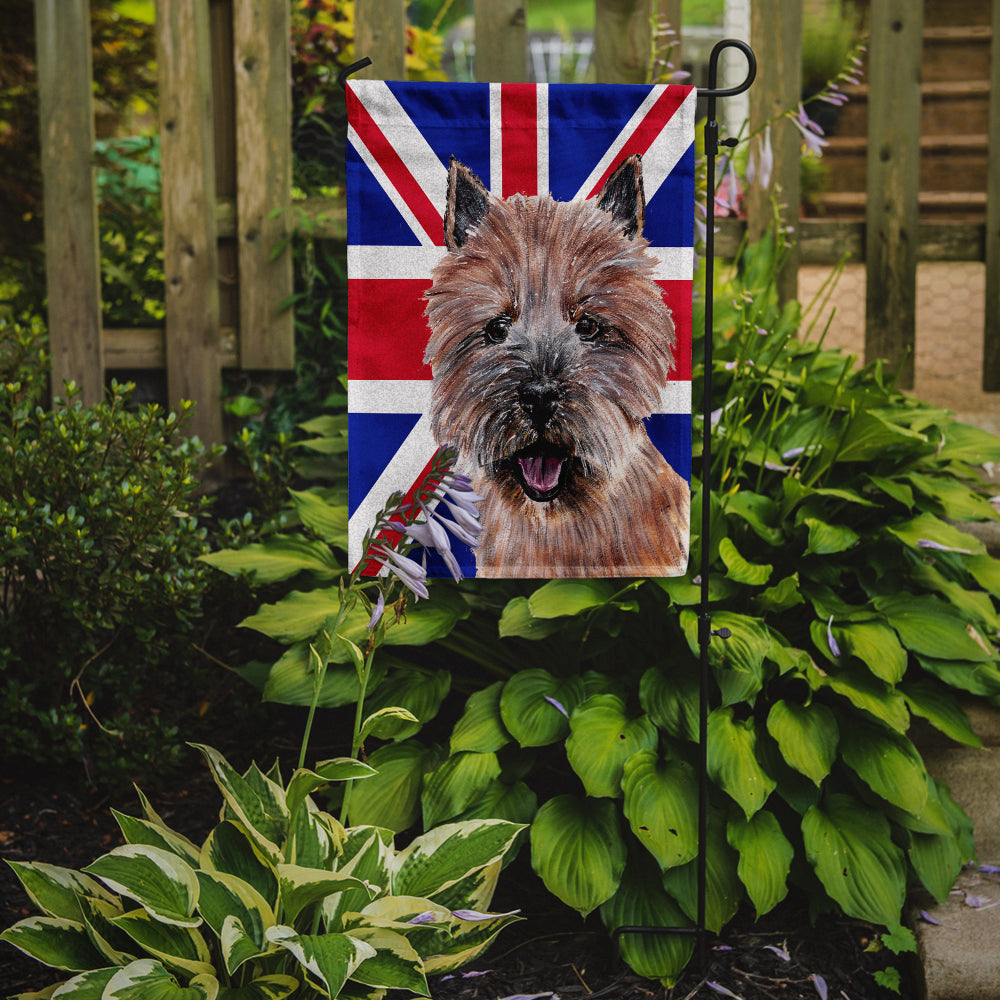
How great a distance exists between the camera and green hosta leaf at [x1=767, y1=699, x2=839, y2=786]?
189cm

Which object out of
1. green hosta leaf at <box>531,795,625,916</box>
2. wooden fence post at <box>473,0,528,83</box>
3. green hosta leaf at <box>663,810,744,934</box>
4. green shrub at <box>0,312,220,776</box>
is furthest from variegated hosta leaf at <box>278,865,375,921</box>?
wooden fence post at <box>473,0,528,83</box>

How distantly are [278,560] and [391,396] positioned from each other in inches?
28.6

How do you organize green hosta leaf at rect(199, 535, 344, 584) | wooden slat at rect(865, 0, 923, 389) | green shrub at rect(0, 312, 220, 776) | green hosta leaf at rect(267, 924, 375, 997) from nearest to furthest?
1. green hosta leaf at rect(267, 924, 375, 997)
2. green shrub at rect(0, 312, 220, 776)
3. green hosta leaf at rect(199, 535, 344, 584)
4. wooden slat at rect(865, 0, 923, 389)

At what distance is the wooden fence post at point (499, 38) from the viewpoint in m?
3.10

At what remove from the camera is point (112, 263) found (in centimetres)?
365

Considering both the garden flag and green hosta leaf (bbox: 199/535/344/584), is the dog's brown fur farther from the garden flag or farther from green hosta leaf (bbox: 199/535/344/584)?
green hosta leaf (bbox: 199/535/344/584)

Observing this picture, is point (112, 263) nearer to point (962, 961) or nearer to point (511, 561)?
point (511, 561)

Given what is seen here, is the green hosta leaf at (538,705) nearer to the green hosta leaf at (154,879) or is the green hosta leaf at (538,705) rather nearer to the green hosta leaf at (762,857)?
the green hosta leaf at (762,857)

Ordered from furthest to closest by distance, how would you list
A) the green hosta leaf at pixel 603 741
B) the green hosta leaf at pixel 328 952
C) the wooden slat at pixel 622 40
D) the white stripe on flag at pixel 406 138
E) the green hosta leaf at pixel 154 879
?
the wooden slat at pixel 622 40, the green hosta leaf at pixel 603 741, the white stripe on flag at pixel 406 138, the green hosta leaf at pixel 154 879, the green hosta leaf at pixel 328 952

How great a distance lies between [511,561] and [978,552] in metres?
1.18

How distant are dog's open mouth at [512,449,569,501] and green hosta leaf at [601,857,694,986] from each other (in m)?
0.78

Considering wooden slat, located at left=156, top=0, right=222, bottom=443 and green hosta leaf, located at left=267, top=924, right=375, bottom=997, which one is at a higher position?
wooden slat, located at left=156, top=0, right=222, bottom=443

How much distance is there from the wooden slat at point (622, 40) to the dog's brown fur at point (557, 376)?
4.99 feet

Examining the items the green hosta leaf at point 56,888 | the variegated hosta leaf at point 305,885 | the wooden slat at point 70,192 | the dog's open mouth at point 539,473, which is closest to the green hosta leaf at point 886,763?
the dog's open mouth at point 539,473
